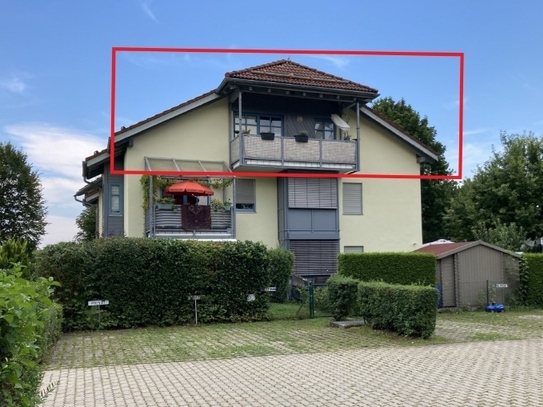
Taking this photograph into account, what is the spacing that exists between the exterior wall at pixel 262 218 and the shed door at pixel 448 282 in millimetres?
7719

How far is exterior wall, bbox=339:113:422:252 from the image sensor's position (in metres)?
27.4

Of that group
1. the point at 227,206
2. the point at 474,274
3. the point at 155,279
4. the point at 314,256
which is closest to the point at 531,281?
the point at 474,274

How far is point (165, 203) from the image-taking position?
76.1ft

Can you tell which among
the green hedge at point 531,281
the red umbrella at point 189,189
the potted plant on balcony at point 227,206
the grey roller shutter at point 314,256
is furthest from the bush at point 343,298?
the green hedge at point 531,281

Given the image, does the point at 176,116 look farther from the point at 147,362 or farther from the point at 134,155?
the point at 147,362

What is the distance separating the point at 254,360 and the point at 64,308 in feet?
24.6

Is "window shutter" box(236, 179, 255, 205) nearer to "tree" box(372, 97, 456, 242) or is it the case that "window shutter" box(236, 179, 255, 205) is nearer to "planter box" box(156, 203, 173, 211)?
"planter box" box(156, 203, 173, 211)

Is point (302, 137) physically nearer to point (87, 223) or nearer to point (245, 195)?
point (245, 195)

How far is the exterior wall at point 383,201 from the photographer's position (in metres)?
27.4

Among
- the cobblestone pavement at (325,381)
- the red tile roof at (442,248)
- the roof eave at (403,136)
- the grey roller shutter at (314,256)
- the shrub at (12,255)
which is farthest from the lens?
the roof eave at (403,136)

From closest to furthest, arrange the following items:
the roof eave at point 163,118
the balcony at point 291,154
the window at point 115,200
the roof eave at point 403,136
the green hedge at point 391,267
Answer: the green hedge at point 391,267, the roof eave at point 163,118, the balcony at point 291,154, the window at point 115,200, the roof eave at point 403,136

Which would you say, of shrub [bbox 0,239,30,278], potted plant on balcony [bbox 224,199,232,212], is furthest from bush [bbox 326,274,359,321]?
shrub [bbox 0,239,30,278]

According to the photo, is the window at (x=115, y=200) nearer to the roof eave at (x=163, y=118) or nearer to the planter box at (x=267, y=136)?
the roof eave at (x=163, y=118)

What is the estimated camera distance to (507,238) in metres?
26.6
